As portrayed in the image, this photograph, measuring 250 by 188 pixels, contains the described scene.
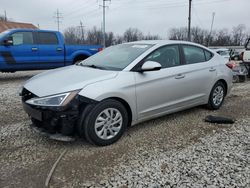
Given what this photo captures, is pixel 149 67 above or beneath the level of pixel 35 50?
beneath

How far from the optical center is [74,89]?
322 cm

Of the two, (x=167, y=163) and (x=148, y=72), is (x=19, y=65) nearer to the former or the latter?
(x=148, y=72)

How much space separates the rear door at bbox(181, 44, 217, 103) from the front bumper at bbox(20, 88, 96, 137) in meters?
2.15

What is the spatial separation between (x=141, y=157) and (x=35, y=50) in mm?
7004

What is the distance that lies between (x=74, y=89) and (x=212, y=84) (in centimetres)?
315

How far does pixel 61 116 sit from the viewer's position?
318 cm

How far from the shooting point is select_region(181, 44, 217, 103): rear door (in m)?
4.57

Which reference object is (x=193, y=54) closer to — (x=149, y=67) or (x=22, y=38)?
(x=149, y=67)

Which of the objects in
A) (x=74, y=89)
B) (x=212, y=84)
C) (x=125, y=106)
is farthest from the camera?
(x=212, y=84)

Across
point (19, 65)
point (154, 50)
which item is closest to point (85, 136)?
point (154, 50)

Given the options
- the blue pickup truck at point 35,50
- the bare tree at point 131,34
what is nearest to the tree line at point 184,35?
the bare tree at point 131,34

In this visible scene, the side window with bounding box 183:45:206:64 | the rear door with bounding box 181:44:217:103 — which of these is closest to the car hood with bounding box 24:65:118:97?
the rear door with bounding box 181:44:217:103

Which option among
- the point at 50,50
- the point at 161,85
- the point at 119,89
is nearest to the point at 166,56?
the point at 161,85

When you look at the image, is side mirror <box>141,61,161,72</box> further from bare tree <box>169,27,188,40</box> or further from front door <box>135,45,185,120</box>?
bare tree <box>169,27,188,40</box>
